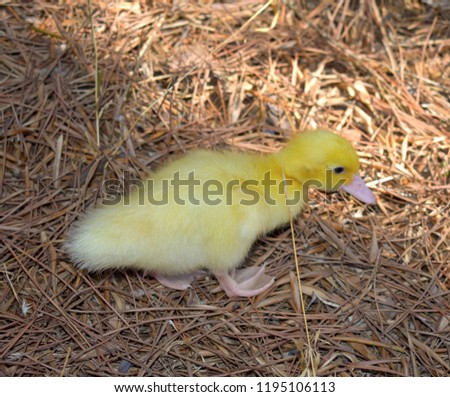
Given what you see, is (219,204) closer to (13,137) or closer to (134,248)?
(134,248)

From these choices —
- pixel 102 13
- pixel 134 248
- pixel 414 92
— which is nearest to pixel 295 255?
pixel 134 248

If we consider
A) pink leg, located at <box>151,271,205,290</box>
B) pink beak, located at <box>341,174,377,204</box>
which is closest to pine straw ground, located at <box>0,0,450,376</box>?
pink leg, located at <box>151,271,205,290</box>

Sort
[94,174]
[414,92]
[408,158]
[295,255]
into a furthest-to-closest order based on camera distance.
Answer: [414,92]
[408,158]
[94,174]
[295,255]

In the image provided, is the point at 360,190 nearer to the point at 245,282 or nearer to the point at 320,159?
the point at 320,159

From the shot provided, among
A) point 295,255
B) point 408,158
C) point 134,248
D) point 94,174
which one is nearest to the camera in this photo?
point 134,248

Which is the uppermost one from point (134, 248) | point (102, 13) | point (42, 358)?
point (102, 13)

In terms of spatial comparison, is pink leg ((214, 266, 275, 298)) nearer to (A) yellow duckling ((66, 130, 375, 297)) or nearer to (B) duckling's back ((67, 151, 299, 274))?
(A) yellow duckling ((66, 130, 375, 297))
